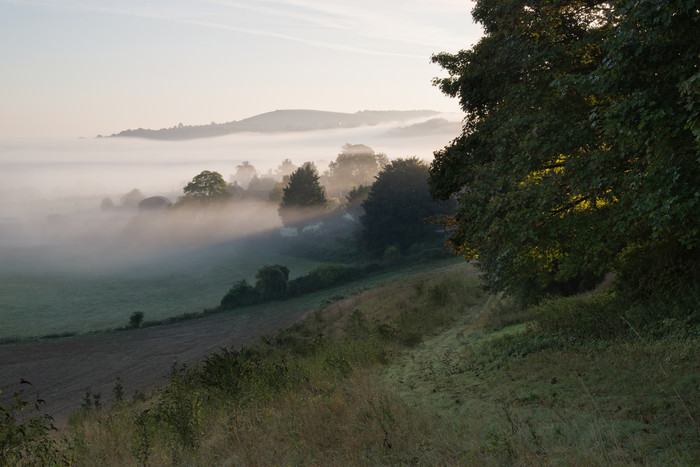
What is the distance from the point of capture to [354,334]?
2119 centimetres

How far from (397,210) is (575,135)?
176 ft

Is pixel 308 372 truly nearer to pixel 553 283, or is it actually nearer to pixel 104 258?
pixel 553 283

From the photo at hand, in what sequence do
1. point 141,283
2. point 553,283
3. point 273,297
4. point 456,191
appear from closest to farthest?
point 456,191 → point 553,283 → point 273,297 → point 141,283

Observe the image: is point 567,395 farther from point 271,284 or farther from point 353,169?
point 353,169

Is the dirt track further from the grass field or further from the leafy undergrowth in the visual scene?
the leafy undergrowth

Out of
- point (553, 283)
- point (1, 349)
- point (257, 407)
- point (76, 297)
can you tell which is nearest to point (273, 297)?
point (1, 349)

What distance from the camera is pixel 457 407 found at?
31.0ft

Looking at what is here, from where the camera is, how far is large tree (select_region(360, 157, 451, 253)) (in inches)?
2557

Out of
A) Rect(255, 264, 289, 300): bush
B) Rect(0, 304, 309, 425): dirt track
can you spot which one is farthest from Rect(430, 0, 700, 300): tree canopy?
Rect(255, 264, 289, 300): bush

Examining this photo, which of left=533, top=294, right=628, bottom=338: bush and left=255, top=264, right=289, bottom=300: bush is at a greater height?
left=533, top=294, right=628, bottom=338: bush

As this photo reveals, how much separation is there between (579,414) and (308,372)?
305 inches

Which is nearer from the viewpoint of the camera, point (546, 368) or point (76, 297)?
point (546, 368)

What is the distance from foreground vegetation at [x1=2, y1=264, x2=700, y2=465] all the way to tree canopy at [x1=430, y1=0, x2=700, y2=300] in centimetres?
186

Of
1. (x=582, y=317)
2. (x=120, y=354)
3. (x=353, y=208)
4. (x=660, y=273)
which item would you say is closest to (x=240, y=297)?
(x=120, y=354)
